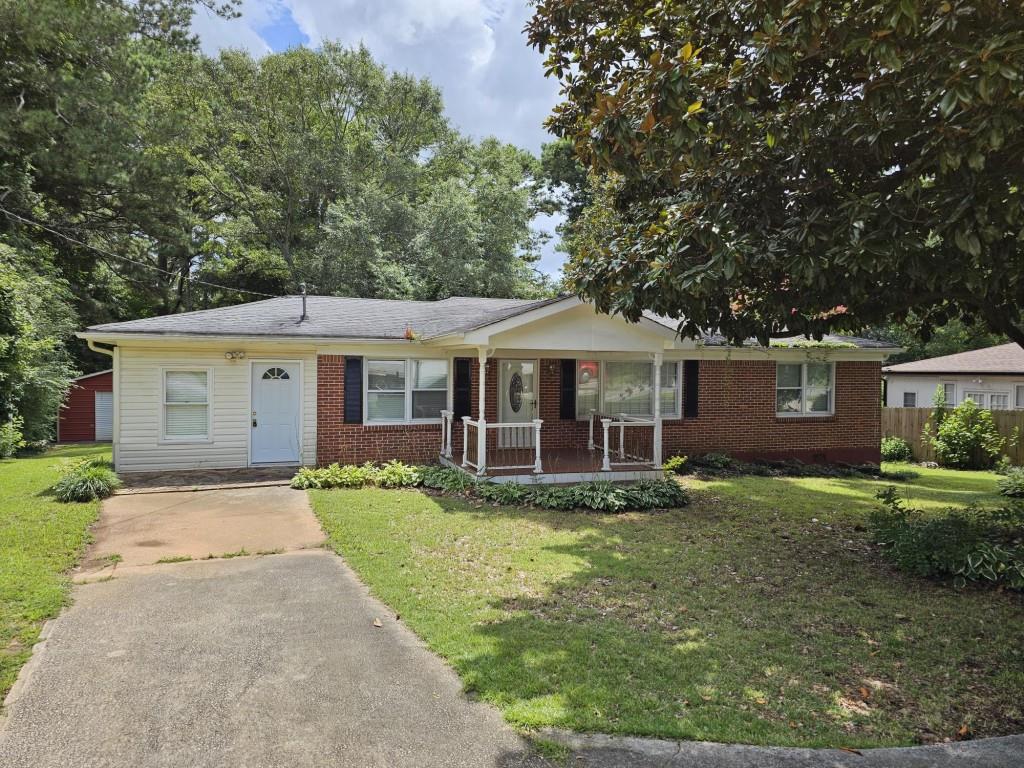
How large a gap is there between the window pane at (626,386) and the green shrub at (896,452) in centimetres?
933

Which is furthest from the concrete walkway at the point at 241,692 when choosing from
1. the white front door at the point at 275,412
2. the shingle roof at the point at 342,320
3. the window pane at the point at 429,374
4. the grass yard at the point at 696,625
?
the window pane at the point at 429,374

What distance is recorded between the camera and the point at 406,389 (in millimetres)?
12641

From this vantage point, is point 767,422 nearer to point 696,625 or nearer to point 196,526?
point 696,625

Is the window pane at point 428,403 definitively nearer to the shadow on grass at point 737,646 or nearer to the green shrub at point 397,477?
the green shrub at point 397,477

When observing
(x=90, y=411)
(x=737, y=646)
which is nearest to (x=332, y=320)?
(x=737, y=646)

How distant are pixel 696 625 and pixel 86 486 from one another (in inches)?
365

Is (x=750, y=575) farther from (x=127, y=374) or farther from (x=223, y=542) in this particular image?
(x=127, y=374)

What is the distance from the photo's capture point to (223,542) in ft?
23.9

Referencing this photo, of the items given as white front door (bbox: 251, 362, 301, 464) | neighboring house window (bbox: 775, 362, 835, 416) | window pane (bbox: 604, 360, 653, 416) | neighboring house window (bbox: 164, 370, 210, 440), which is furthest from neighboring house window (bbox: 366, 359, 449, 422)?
neighboring house window (bbox: 775, 362, 835, 416)

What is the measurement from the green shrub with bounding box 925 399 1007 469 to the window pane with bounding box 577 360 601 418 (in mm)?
11184

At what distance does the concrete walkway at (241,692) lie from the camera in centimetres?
317

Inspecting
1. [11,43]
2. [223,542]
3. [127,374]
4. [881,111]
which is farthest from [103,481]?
[11,43]

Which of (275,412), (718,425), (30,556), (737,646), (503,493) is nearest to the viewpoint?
(737,646)

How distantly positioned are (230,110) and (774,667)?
1146 inches
